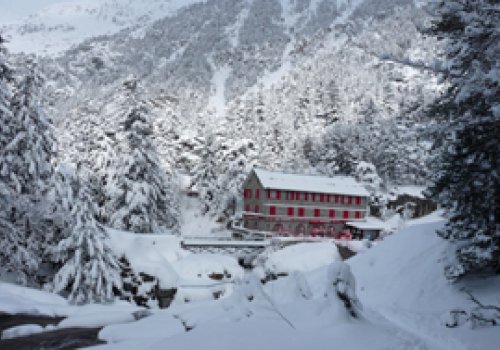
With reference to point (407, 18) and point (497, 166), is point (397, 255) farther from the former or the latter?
point (407, 18)

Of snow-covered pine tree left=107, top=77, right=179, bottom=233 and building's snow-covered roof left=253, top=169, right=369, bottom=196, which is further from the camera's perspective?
building's snow-covered roof left=253, top=169, right=369, bottom=196

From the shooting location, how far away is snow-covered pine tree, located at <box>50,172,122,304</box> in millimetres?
20188

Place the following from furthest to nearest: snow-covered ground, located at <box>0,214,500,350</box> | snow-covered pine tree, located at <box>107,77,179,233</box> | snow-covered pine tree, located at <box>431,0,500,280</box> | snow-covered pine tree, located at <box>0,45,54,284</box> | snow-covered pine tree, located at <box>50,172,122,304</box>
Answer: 1. snow-covered pine tree, located at <box>107,77,179,233</box>
2. snow-covered pine tree, located at <box>50,172,122,304</box>
3. snow-covered pine tree, located at <box>0,45,54,284</box>
4. snow-covered pine tree, located at <box>431,0,500,280</box>
5. snow-covered ground, located at <box>0,214,500,350</box>

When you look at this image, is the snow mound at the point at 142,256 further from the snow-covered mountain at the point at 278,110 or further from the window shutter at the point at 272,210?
the window shutter at the point at 272,210

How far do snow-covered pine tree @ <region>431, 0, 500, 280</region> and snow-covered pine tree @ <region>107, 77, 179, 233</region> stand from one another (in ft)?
79.9

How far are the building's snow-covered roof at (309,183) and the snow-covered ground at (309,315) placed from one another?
111ft

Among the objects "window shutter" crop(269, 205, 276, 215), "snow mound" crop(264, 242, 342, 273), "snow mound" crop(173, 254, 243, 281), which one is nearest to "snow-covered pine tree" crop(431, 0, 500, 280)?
"snow mound" crop(173, 254, 243, 281)

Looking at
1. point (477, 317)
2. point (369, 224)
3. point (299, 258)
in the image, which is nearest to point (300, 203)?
point (369, 224)

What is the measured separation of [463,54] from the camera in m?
10.2

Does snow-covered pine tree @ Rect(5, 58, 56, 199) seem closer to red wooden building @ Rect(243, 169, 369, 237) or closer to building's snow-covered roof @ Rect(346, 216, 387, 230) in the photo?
red wooden building @ Rect(243, 169, 369, 237)

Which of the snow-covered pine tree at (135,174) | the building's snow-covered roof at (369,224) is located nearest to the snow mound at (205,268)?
the snow-covered pine tree at (135,174)

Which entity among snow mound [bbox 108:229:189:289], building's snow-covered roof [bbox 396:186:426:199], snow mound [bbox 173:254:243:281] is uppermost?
building's snow-covered roof [bbox 396:186:426:199]

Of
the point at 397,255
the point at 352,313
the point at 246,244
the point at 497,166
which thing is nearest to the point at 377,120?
the point at 246,244

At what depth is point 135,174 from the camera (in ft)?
106
